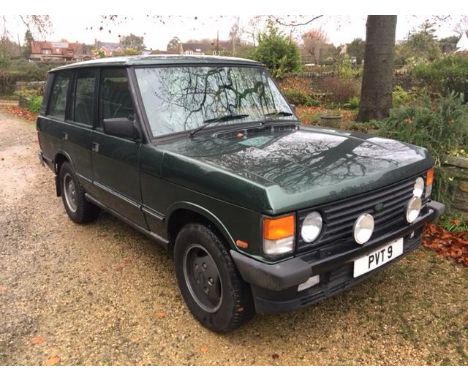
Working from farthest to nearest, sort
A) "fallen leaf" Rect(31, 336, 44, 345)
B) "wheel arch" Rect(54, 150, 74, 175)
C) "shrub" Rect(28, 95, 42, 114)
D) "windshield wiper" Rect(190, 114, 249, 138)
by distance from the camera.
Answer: "shrub" Rect(28, 95, 42, 114)
"wheel arch" Rect(54, 150, 74, 175)
"windshield wiper" Rect(190, 114, 249, 138)
"fallen leaf" Rect(31, 336, 44, 345)

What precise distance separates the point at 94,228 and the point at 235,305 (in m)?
2.91

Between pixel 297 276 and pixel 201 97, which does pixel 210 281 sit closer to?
pixel 297 276

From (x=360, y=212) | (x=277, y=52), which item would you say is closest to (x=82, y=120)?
(x=360, y=212)

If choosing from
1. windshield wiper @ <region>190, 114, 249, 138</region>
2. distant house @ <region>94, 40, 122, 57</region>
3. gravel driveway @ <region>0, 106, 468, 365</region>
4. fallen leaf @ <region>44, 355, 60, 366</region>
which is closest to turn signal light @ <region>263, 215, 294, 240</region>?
gravel driveway @ <region>0, 106, 468, 365</region>

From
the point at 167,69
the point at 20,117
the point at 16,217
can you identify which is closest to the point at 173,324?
the point at 167,69

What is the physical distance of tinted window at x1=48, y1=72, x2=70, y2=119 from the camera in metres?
4.84

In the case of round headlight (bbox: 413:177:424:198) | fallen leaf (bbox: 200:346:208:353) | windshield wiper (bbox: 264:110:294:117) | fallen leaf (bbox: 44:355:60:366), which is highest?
windshield wiper (bbox: 264:110:294:117)

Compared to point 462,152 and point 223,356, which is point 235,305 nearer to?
point 223,356

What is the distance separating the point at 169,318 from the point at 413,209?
2.01 m

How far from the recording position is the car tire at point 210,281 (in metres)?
2.68

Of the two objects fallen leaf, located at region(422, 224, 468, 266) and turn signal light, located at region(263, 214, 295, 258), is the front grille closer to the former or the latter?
turn signal light, located at region(263, 214, 295, 258)

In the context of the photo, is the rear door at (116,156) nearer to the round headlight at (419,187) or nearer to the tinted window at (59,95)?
the tinted window at (59,95)

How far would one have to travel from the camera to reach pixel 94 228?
5055 millimetres

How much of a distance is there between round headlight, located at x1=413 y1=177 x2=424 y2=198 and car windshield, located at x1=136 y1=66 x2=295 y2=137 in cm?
135
